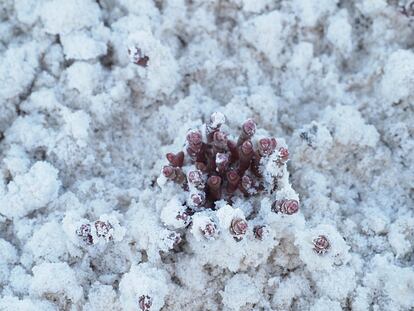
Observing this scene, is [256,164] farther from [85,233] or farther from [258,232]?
[85,233]

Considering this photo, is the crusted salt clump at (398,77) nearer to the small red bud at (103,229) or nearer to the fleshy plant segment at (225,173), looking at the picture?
the fleshy plant segment at (225,173)

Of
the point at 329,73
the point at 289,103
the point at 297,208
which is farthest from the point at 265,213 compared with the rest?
the point at 329,73

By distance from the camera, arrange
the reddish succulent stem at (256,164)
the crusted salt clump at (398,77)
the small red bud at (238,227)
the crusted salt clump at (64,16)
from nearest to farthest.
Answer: the small red bud at (238,227)
the reddish succulent stem at (256,164)
the crusted salt clump at (398,77)
the crusted salt clump at (64,16)

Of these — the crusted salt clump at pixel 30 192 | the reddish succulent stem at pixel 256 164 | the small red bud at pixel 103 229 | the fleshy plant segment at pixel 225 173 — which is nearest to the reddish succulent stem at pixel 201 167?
the fleshy plant segment at pixel 225 173

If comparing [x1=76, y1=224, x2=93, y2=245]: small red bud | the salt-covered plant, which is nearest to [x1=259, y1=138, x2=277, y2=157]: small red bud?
the salt-covered plant

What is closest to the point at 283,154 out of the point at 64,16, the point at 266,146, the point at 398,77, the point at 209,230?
the point at 266,146

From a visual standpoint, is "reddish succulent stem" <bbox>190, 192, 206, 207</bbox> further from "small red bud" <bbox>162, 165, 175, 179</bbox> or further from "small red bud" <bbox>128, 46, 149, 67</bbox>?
"small red bud" <bbox>128, 46, 149, 67</bbox>

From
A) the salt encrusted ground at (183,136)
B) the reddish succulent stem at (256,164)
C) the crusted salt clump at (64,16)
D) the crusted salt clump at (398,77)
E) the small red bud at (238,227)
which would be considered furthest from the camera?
the crusted salt clump at (64,16)
